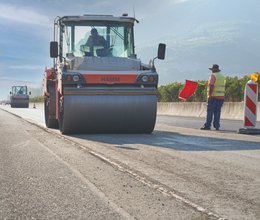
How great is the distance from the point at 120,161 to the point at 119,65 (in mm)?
5434

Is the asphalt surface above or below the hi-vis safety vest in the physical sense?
below

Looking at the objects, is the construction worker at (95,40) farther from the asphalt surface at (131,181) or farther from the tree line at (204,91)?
the tree line at (204,91)

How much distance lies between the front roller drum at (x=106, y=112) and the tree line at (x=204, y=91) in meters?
9.18

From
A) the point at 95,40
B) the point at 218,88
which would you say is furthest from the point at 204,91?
the point at 95,40

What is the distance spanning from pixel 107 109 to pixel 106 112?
0.08 m

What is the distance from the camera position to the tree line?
26.4 meters

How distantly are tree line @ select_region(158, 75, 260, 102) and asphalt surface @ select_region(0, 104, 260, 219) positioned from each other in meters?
12.8

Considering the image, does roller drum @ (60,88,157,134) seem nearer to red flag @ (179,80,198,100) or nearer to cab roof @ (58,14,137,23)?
cab roof @ (58,14,137,23)

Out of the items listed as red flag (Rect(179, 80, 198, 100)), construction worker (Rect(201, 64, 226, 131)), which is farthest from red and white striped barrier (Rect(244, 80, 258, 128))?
red flag (Rect(179, 80, 198, 100))

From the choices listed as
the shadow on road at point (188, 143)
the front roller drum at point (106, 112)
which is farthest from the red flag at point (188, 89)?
the shadow on road at point (188, 143)

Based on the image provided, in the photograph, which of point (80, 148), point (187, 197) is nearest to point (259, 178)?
point (187, 197)

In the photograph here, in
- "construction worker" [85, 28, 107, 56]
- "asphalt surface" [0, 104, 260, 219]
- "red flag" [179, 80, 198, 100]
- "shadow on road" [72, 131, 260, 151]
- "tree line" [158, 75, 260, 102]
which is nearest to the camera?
"asphalt surface" [0, 104, 260, 219]

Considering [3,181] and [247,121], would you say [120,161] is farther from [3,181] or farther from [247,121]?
[247,121]

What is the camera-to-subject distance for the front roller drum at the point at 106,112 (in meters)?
11.4
